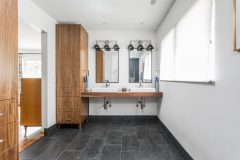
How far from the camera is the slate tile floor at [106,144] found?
2625mm

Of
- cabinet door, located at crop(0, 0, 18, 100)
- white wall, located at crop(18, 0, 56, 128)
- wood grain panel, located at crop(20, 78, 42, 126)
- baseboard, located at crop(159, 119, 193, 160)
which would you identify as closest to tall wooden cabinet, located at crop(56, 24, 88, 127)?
white wall, located at crop(18, 0, 56, 128)

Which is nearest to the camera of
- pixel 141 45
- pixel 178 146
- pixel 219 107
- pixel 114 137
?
pixel 219 107

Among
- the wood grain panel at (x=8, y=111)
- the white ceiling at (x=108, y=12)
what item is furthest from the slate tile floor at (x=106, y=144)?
the white ceiling at (x=108, y=12)

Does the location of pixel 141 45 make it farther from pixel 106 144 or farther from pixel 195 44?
pixel 106 144

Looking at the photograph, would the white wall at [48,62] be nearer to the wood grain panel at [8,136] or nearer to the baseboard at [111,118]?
the baseboard at [111,118]

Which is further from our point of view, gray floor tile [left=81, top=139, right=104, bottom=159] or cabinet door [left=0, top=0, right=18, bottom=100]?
gray floor tile [left=81, top=139, right=104, bottom=159]

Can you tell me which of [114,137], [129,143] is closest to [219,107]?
[129,143]

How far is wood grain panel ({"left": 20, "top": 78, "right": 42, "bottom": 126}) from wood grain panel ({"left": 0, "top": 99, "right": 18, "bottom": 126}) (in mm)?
1915

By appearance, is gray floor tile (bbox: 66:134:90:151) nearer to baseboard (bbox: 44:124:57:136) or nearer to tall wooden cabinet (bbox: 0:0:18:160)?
baseboard (bbox: 44:124:57:136)

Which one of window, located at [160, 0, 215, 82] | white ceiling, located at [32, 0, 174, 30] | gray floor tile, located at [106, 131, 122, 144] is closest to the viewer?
window, located at [160, 0, 215, 82]

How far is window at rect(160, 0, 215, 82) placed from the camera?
1807 millimetres

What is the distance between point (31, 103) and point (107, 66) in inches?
84.7

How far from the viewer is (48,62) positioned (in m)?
3.73

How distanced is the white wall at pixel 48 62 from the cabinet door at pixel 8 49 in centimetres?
136
